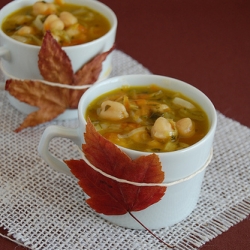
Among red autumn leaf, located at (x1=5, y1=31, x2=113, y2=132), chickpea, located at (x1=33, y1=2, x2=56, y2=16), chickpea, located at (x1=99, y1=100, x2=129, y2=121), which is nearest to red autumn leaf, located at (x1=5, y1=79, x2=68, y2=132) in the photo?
red autumn leaf, located at (x1=5, y1=31, x2=113, y2=132)

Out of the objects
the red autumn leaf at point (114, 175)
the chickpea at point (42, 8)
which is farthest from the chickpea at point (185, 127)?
the chickpea at point (42, 8)

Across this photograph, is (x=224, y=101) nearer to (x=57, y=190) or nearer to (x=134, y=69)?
(x=134, y=69)

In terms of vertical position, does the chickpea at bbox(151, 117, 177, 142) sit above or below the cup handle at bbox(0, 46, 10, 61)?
above

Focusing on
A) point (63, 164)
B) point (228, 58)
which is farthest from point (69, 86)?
point (228, 58)

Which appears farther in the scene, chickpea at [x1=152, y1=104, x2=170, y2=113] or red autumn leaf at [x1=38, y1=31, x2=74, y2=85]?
red autumn leaf at [x1=38, y1=31, x2=74, y2=85]

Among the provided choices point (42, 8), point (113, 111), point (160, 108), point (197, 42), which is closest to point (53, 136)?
point (113, 111)

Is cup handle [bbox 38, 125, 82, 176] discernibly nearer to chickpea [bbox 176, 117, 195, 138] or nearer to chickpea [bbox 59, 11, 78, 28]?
chickpea [bbox 176, 117, 195, 138]

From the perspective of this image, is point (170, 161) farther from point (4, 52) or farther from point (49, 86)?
point (4, 52)
